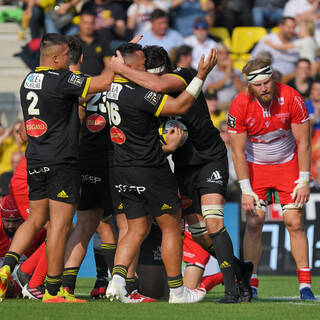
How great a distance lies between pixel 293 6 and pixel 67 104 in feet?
36.6

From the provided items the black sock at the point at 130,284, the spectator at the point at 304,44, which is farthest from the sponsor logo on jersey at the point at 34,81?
the spectator at the point at 304,44

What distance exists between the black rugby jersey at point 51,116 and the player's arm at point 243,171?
5.86ft

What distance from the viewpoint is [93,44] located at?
15211mm

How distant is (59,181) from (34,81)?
914mm

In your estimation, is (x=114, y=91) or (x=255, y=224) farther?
(x=255, y=224)

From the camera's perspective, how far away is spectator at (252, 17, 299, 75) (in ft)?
53.7

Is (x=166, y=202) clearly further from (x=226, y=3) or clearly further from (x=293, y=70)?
(x=226, y=3)

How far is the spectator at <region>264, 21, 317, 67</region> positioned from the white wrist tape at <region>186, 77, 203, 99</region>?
9452 mm

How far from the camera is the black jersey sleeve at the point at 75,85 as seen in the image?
23.9 ft

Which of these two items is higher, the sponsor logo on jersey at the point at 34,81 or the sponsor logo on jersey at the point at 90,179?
the sponsor logo on jersey at the point at 34,81

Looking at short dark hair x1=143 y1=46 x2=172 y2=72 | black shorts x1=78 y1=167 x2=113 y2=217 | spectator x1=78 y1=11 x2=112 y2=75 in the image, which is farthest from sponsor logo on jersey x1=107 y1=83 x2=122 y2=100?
spectator x1=78 y1=11 x2=112 y2=75

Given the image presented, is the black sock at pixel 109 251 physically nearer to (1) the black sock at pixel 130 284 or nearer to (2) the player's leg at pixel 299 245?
(1) the black sock at pixel 130 284

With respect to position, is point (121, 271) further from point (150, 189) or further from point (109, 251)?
point (109, 251)

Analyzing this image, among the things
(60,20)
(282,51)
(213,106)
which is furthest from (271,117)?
(282,51)
